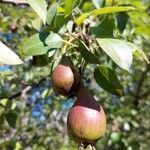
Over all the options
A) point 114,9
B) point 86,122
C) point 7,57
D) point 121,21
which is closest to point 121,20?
point 121,21

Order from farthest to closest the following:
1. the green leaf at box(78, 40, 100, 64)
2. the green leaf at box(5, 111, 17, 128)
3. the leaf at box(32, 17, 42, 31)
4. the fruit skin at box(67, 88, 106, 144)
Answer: the green leaf at box(5, 111, 17, 128) → the leaf at box(32, 17, 42, 31) → the green leaf at box(78, 40, 100, 64) → the fruit skin at box(67, 88, 106, 144)

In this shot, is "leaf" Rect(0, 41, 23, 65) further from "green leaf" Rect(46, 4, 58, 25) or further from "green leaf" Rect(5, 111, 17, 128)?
"green leaf" Rect(5, 111, 17, 128)

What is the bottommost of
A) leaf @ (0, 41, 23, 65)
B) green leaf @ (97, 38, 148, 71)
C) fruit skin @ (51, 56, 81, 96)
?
fruit skin @ (51, 56, 81, 96)

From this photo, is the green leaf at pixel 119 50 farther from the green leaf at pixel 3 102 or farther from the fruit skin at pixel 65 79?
the green leaf at pixel 3 102

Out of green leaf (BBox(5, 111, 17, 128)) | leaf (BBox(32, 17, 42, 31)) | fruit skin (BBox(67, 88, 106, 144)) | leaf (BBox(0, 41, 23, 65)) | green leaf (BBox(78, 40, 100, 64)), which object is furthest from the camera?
green leaf (BBox(5, 111, 17, 128))

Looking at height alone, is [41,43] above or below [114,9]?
below

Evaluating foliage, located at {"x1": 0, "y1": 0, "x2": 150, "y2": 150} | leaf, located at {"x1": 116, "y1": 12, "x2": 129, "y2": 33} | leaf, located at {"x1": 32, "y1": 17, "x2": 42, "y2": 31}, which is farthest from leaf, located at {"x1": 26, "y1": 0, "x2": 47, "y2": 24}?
leaf, located at {"x1": 116, "y1": 12, "x2": 129, "y2": 33}

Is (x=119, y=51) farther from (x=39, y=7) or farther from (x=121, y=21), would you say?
(x=121, y=21)
